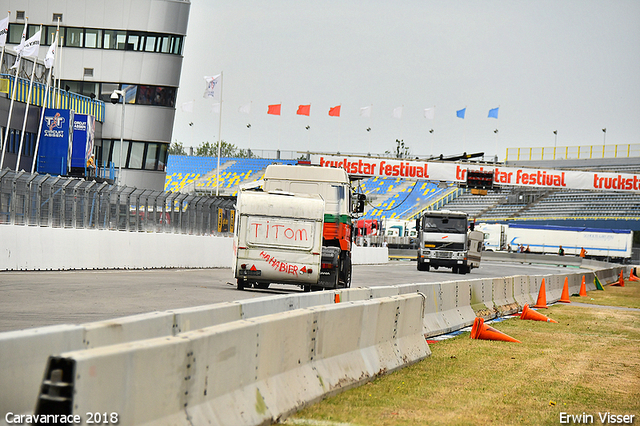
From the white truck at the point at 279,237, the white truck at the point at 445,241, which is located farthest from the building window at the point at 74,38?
the white truck at the point at 279,237

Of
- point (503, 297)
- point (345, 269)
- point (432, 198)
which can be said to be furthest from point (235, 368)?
point (432, 198)

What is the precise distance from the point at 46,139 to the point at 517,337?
4007 cm

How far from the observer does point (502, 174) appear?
6069cm

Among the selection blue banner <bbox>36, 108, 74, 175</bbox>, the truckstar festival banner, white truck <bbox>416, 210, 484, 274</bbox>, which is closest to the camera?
white truck <bbox>416, 210, 484, 274</bbox>

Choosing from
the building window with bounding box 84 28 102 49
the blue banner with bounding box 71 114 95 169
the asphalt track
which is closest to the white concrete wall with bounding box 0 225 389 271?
the asphalt track

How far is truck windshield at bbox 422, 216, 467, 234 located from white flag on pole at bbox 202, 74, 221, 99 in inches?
654

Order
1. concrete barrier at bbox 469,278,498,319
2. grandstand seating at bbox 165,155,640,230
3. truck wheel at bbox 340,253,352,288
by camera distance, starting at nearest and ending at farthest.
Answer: concrete barrier at bbox 469,278,498,319 < truck wheel at bbox 340,253,352,288 < grandstand seating at bbox 165,155,640,230

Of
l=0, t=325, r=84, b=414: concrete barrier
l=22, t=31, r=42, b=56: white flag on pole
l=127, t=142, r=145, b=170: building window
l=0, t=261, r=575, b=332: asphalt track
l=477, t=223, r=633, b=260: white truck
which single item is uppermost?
l=22, t=31, r=42, b=56: white flag on pole

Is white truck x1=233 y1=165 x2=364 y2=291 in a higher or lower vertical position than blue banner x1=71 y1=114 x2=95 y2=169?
lower

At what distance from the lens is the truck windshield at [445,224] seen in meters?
45.4

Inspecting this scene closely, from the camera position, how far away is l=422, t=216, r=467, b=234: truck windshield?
149 ft

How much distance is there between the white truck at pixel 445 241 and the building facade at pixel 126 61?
789 inches

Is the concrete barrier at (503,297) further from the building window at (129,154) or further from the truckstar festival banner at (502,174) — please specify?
the truckstar festival banner at (502,174)

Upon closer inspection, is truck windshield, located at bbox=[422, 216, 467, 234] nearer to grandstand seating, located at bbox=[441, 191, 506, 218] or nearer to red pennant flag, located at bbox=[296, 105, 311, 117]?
red pennant flag, located at bbox=[296, 105, 311, 117]
